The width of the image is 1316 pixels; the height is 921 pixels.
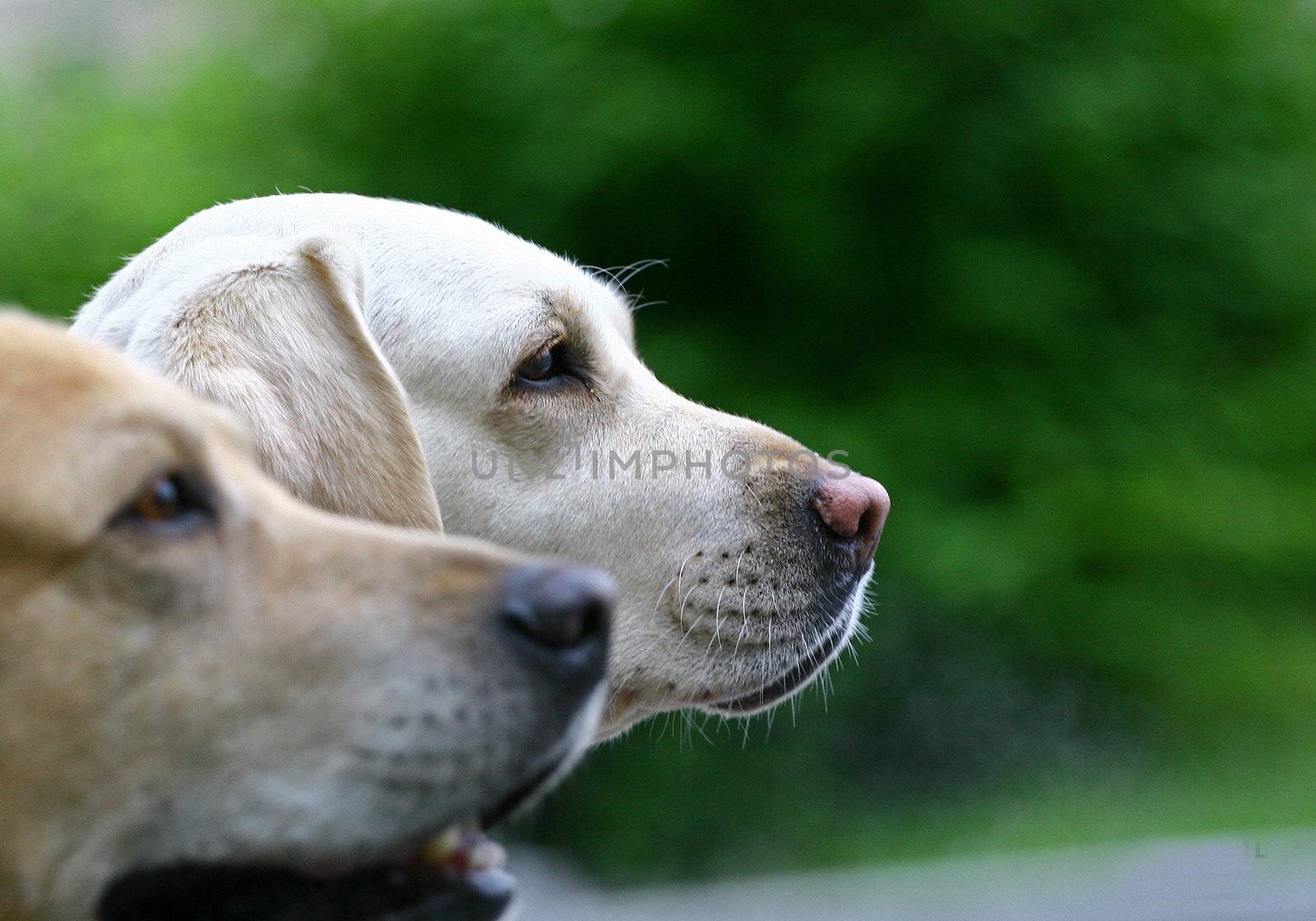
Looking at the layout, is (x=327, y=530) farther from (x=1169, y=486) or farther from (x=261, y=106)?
(x=1169, y=486)

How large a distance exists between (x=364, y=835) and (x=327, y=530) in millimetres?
503

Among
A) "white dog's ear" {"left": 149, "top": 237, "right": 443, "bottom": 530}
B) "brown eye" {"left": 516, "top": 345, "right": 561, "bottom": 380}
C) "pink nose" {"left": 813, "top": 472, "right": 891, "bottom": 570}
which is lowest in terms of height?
"white dog's ear" {"left": 149, "top": 237, "right": 443, "bottom": 530}

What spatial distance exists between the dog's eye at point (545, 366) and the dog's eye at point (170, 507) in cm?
141

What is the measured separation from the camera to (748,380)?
26.5ft

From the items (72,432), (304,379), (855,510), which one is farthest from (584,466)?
(72,432)

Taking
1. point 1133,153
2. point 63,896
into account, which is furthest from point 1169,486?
point 63,896

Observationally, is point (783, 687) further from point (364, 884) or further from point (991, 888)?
point (991, 888)

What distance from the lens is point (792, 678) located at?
357cm

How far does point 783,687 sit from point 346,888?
1621mm

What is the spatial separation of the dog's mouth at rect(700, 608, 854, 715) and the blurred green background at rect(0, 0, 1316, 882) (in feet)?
13.5

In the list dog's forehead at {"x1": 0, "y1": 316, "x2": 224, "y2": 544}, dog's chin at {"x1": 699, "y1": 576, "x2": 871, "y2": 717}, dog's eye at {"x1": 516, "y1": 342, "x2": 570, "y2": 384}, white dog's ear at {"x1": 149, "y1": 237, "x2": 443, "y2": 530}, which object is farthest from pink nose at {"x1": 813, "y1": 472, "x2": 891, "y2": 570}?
dog's forehead at {"x1": 0, "y1": 316, "x2": 224, "y2": 544}

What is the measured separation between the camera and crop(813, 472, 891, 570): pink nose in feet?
11.7

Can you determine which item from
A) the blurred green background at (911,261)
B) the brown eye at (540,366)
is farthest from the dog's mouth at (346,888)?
the blurred green background at (911,261)

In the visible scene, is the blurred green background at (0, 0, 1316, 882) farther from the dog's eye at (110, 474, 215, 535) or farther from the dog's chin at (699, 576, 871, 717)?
the dog's eye at (110, 474, 215, 535)
